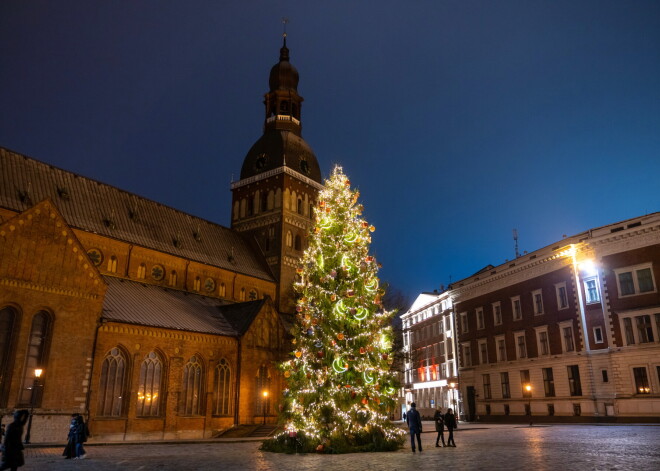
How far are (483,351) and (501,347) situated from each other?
2682 millimetres

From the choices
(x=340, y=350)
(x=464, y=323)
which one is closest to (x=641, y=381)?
(x=464, y=323)

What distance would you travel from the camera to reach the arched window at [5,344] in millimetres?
25636

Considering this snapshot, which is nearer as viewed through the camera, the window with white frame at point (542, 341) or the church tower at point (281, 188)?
the window with white frame at point (542, 341)

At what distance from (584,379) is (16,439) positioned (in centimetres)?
3609

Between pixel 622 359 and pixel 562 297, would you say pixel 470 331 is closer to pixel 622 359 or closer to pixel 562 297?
pixel 562 297

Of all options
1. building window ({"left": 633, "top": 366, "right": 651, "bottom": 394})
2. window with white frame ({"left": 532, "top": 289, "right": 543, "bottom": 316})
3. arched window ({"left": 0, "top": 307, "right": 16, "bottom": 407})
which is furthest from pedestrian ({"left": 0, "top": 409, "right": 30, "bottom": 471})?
window with white frame ({"left": 532, "top": 289, "right": 543, "bottom": 316})

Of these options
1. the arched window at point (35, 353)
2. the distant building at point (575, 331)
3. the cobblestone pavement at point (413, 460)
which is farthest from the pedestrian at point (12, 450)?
the distant building at point (575, 331)

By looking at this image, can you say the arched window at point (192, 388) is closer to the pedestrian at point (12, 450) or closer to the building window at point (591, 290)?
the pedestrian at point (12, 450)

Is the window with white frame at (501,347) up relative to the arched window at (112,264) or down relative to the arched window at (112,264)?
Answer: down

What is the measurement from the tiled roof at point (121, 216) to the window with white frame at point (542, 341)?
80.3 ft

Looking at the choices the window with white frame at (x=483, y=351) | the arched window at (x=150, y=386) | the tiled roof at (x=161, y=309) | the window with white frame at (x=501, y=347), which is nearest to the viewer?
the arched window at (x=150, y=386)

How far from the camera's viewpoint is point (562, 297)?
40.0 m

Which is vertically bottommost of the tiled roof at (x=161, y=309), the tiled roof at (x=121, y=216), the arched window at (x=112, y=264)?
the tiled roof at (x=161, y=309)

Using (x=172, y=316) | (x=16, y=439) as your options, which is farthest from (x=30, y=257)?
(x=16, y=439)
